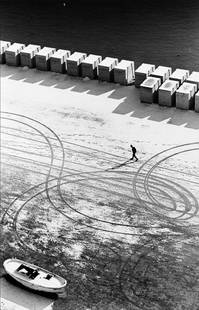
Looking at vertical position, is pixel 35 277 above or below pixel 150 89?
below

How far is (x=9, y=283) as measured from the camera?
43094 mm

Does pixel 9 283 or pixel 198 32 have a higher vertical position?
pixel 198 32

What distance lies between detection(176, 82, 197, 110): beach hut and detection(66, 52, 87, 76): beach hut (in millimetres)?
12978

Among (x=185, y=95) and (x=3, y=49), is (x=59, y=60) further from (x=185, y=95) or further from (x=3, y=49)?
(x=185, y=95)

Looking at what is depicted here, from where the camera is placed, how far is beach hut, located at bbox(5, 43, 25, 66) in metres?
69.2

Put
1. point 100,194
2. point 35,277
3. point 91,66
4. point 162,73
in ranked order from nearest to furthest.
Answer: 1. point 35,277
2. point 100,194
3. point 162,73
4. point 91,66

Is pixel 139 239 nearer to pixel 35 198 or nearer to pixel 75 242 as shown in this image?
pixel 75 242

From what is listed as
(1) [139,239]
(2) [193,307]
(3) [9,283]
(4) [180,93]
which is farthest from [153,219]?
(4) [180,93]

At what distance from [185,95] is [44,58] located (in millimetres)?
18313

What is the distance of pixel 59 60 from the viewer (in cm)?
6650

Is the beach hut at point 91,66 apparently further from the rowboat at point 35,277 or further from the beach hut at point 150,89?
the rowboat at point 35,277

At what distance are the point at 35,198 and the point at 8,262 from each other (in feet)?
26.6

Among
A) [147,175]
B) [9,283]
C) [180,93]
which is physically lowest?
Result: [9,283]

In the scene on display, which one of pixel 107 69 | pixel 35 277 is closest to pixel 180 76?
pixel 107 69
